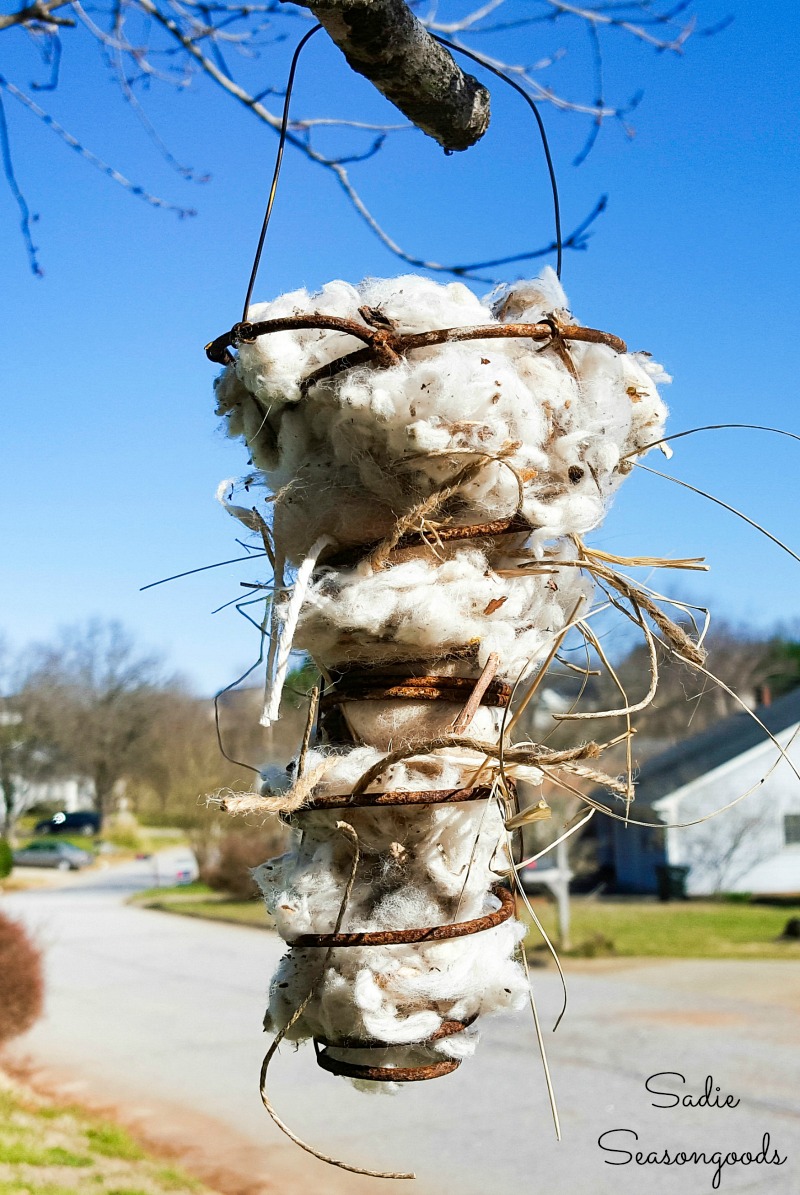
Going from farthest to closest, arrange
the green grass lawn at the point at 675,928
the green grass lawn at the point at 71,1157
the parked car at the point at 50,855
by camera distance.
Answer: the parked car at the point at 50,855 → the green grass lawn at the point at 675,928 → the green grass lawn at the point at 71,1157

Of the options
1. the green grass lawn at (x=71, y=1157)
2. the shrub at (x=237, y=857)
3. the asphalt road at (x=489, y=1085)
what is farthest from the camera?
the shrub at (x=237, y=857)

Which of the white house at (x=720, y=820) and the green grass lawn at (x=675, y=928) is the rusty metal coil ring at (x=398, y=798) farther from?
the white house at (x=720, y=820)

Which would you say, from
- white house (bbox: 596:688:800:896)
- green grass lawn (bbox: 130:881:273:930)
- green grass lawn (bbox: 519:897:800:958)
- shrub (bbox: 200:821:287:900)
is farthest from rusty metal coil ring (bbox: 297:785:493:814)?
shrub (bbox: 200:821:287:900)

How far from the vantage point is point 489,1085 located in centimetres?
945

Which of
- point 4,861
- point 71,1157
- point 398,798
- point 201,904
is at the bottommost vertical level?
point 201,904

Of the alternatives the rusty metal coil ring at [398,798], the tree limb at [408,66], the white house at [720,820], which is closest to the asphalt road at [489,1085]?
the rusty metal coil ring at [398,798]

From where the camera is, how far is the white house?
Answer: 1834 cm

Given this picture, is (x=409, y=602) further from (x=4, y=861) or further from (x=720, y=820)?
(x=720, y=820)

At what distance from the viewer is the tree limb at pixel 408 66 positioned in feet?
3.19

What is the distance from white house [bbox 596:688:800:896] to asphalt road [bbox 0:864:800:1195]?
5613 mm

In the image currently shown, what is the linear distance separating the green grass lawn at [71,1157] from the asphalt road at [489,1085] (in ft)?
1.33

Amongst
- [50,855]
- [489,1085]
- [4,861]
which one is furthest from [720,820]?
[50,855]

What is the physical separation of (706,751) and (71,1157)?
51.1 feet

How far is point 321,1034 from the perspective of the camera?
2.88ft
